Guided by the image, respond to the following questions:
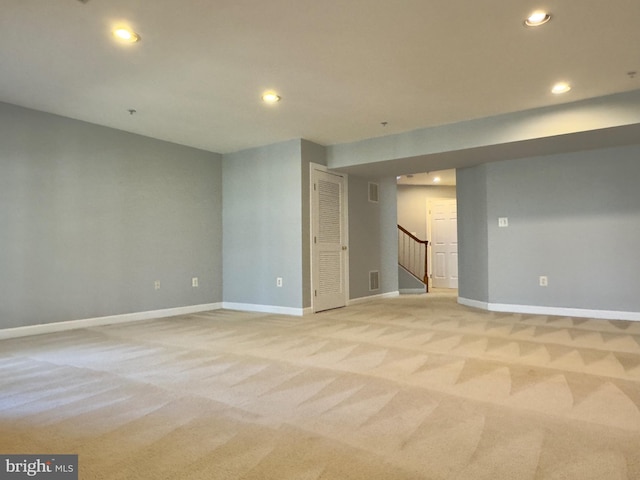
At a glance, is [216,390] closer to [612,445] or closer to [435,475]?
[435,475]

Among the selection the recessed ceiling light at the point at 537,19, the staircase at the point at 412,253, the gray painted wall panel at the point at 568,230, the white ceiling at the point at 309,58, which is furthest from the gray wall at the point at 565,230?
the staircase at the point at 412,253

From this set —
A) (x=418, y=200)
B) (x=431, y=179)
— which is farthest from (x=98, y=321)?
(x=418, y=200)

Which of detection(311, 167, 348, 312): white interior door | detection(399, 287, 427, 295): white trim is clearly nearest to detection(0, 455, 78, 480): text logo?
detection(311, 167, 348, 312): white interior door

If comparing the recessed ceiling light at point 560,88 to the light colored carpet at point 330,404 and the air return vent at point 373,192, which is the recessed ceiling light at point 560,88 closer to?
the light colored carpet at point 330,404

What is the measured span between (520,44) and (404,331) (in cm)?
279

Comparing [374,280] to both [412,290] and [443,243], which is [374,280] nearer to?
[412,290]

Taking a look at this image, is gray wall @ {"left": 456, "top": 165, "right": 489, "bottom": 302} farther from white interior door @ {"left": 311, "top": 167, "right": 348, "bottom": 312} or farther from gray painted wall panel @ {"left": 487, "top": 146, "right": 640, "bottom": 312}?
white interior door @ {"left": 311, "top": 167, "right": 348, "bottom": 312}

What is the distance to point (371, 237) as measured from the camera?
7199mm

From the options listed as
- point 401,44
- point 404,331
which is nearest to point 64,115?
point 401,44

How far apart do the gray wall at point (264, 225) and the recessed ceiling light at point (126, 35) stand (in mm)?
2857

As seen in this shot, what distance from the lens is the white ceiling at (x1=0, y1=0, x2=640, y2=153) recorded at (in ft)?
8.75

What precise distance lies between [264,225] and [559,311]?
13.4 ft

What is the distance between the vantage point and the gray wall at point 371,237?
6758mm

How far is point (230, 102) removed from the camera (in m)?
4.27
